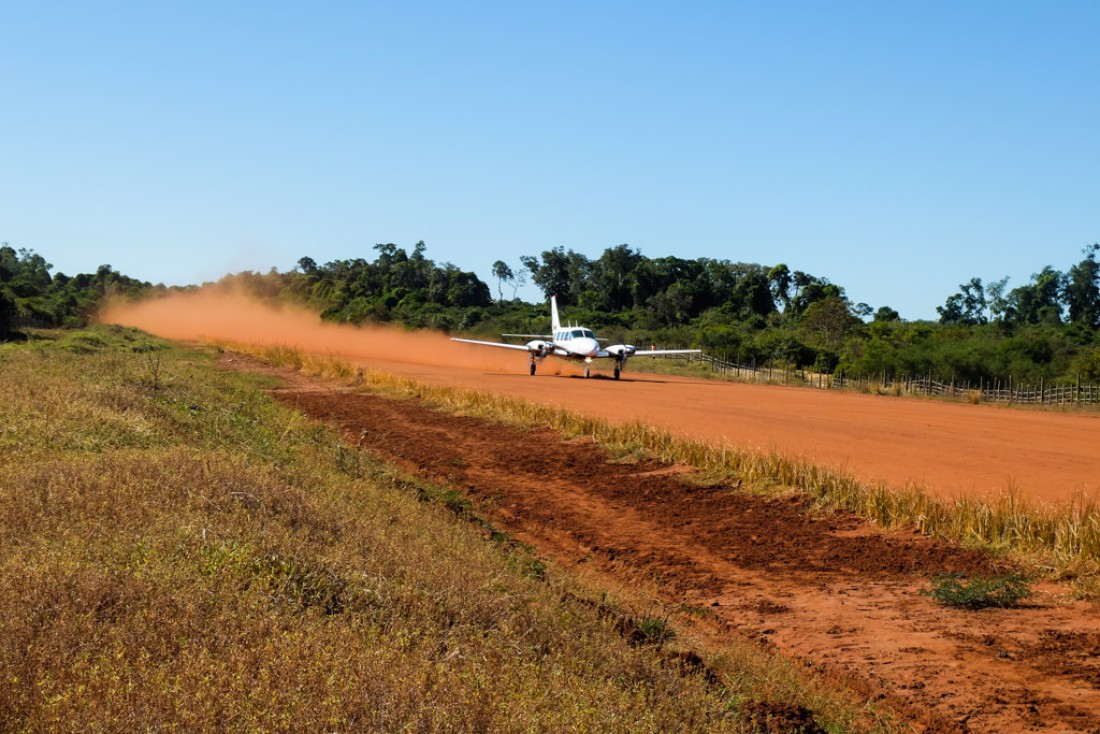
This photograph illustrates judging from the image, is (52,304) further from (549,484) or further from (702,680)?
(702,680)

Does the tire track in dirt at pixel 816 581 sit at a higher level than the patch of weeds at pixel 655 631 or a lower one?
lower

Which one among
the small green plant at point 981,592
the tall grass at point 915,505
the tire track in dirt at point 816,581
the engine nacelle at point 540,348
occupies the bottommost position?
the tire track in dirt at point 816,581

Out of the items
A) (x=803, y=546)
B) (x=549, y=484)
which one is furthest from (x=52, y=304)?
(x=803, y=546)

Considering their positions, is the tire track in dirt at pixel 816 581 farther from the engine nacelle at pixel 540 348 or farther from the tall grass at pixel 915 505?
the engine nacelle at pixel 540 348

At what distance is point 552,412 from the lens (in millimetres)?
26688

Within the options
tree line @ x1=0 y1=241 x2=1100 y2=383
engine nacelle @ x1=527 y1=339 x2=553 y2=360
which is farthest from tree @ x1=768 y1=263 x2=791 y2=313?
→ engine nacelle @ x1=527 y1=339 x2=553 y2=360

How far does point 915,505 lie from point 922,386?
41.4m

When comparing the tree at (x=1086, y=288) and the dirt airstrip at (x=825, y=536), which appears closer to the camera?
the dirt airstrip at (x=825, y=536)

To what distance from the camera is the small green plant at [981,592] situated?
390 inches

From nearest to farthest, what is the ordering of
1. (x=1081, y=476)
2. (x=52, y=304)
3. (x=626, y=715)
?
1. (x=626, y=715)
2. (x=1081, y=476)
3. (x=52, y=304)

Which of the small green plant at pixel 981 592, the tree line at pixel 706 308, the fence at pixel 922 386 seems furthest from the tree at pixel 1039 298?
the small green plant at pixel 981 592

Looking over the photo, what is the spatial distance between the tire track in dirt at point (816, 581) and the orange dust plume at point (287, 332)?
41.8 m

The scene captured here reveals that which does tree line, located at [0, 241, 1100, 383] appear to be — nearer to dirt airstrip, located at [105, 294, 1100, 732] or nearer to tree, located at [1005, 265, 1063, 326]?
tree, located at [1005, 265, 1063, 326]

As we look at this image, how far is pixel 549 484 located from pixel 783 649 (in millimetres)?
9729
